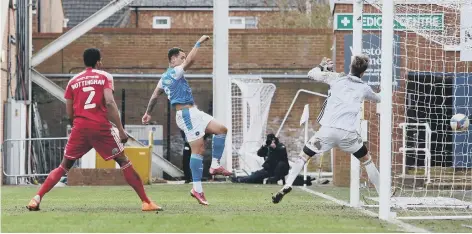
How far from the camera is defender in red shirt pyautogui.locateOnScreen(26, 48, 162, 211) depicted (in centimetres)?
1220

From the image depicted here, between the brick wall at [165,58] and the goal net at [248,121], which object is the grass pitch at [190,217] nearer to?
A: the goal net at [248,121]

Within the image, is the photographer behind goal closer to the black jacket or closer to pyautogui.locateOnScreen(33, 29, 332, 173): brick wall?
the black jacket

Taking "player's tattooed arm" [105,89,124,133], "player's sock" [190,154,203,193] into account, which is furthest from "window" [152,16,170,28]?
"player's tattooed arm" [105,89,124,133]

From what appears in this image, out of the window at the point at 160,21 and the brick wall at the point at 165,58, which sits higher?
the window at the point at 160,21

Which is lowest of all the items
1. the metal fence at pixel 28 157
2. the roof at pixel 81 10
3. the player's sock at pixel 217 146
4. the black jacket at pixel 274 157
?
the metal fence at pixel 28 157

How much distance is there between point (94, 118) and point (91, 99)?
0.69ft

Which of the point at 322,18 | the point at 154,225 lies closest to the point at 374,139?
the point at 154,225

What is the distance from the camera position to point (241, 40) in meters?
33.1

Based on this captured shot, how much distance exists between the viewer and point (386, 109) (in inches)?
466

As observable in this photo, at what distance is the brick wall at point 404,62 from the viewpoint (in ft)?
58.6

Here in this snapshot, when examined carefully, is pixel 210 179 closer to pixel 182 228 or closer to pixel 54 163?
pixel 54 163

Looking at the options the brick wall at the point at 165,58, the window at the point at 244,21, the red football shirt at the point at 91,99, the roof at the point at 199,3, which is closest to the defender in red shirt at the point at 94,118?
the red football shirt at the point at 91,99

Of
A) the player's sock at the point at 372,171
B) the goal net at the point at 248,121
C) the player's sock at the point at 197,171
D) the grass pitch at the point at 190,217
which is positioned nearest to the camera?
the grass pitch at the point at 190,217

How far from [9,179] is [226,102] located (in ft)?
18.0
